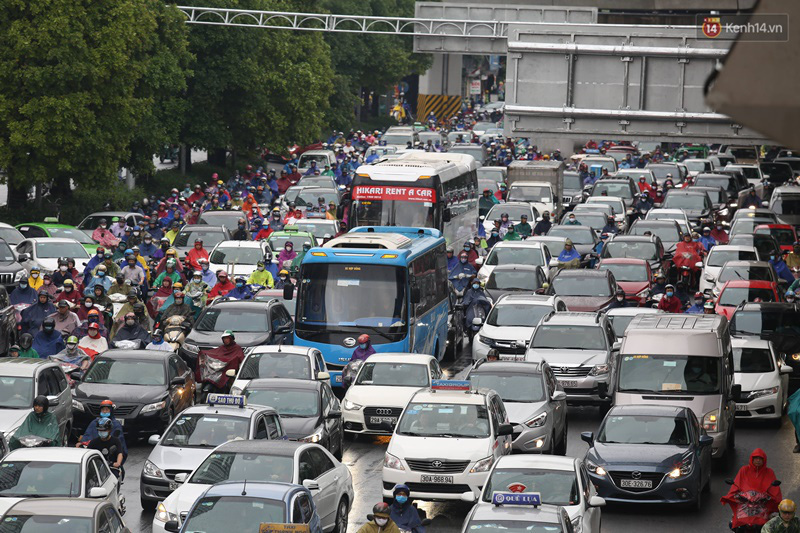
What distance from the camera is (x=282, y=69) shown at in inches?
2482

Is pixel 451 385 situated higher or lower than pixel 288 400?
higher

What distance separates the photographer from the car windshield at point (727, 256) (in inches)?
1442

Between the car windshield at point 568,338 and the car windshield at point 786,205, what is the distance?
76.2 ft

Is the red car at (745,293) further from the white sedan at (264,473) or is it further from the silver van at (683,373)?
the white sedan at (264,473)

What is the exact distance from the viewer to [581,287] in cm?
3212

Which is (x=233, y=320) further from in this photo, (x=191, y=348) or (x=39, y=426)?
(x=39, y=426)

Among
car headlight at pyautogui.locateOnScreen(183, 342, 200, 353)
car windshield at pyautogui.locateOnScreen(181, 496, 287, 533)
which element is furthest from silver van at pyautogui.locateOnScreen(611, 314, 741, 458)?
car windshield at pyautogui.locateOnScreen(181, 496, 287, 533)

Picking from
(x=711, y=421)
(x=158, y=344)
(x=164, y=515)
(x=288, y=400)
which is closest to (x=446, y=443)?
(x=288, y=400)

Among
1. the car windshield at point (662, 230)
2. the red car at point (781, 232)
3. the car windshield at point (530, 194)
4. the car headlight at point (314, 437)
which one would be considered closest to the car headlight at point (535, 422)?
the car headlight at point (314, 437)

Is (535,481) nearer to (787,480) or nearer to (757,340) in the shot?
(787,480)

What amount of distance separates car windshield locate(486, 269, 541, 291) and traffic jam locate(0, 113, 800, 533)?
0.05 meters

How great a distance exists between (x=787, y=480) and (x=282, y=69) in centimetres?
4413

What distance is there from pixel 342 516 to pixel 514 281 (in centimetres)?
1691

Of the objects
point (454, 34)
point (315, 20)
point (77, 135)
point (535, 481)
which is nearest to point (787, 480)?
point (535, 481)
